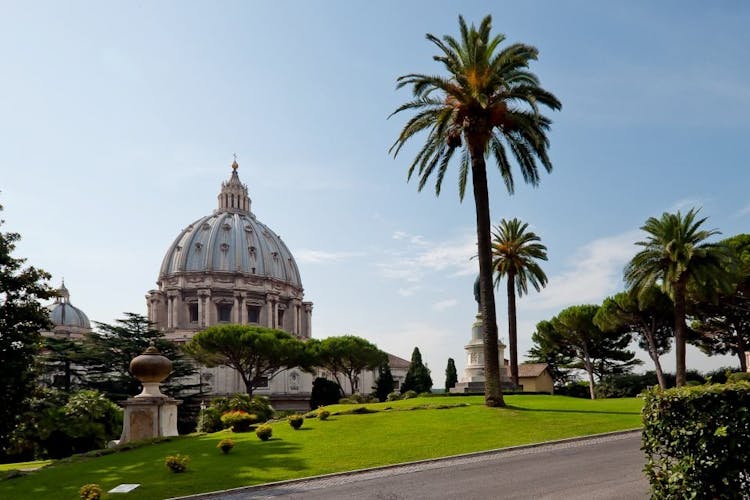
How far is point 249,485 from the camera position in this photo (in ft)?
52.4

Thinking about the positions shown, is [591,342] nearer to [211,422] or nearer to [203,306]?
[211,422]

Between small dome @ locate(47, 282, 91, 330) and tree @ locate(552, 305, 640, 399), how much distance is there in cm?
9806

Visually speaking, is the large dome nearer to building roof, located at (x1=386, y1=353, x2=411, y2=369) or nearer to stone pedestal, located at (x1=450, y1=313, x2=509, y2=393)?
building roof, located at (x1=386, y1=353, x2=411, y2=369)

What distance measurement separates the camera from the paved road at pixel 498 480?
1383 centimetres

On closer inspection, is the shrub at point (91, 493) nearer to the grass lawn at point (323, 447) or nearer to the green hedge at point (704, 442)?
the grass lawn at point (323, 447)

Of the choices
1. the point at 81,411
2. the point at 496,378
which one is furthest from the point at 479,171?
the point at 81,411

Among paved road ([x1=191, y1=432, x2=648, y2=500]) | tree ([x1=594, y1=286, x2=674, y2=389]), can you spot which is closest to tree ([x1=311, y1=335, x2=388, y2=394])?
tree ([x1=594, y1=286, x2=674, y2=389])

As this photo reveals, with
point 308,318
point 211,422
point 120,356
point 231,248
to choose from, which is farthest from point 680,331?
point 308,318

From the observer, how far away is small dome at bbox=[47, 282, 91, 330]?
124m

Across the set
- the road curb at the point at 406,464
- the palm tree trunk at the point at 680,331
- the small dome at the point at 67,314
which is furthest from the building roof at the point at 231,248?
the road curb at the point at 406,464

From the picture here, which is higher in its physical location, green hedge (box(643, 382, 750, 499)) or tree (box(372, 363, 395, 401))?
Answer: green hedge (box(643, 382, 750, 499))

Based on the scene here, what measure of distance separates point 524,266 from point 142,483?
125 feet

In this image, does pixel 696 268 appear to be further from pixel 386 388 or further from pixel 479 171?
pixel 386 388

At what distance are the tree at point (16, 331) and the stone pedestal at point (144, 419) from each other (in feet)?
16.9
